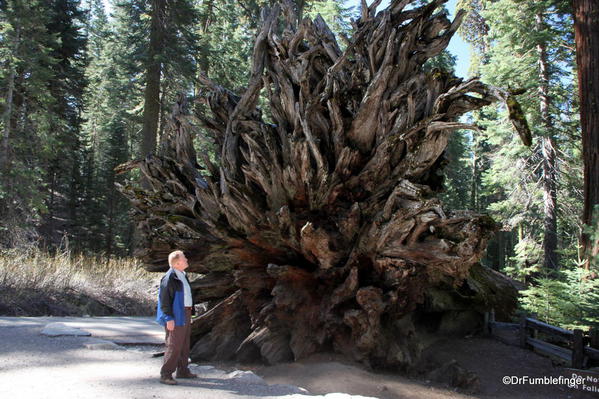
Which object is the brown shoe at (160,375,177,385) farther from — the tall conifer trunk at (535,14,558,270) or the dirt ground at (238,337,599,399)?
the tall conifer trunk at (535,14,558,270)

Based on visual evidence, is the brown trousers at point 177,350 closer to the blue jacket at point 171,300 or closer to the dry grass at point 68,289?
the blue jacket at point 171,300

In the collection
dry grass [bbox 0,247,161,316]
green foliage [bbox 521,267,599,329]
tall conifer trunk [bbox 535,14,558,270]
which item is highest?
tall conifer trunk [bbox 535,14,558,270]

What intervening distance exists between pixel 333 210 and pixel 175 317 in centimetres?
276

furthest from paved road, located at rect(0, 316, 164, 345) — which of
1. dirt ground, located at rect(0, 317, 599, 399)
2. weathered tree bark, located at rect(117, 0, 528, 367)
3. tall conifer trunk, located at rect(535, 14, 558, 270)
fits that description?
tall conifer trunk, located at rect(535, 14, 558, 270)

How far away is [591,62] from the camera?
8.98 metres

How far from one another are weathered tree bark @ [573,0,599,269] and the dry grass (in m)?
10.8

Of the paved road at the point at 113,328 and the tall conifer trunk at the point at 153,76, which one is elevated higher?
the tall conifer trunk at the point at 153,76

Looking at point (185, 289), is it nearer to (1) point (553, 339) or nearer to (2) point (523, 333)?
(2) point (523, 333)

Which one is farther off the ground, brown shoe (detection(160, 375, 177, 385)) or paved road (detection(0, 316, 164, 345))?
brown shoe (detection(160, 375, 177, 385))

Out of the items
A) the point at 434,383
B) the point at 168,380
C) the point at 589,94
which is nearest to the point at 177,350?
the point at 168,380

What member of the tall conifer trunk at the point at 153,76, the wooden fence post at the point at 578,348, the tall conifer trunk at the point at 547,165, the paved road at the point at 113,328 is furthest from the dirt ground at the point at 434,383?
the tall conifer trunk at the point at 153,76

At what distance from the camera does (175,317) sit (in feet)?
15.8

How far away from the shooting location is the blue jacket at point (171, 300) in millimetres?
4738

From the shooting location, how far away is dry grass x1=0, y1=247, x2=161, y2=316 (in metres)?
9.70
